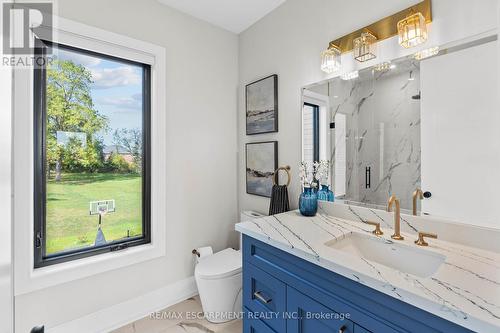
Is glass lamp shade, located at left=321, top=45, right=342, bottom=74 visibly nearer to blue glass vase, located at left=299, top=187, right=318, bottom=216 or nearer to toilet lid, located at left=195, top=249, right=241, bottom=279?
blue glass vase, located at left=299, top=187, right=318, bottom=216

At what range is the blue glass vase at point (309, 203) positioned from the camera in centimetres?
160

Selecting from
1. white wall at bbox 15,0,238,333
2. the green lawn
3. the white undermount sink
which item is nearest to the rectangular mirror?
the white undermount sink

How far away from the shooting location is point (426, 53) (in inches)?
47.3

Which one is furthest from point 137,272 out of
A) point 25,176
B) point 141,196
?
point 25,176

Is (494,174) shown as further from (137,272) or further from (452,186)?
(137,272)

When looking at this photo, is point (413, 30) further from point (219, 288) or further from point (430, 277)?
point (219, 288)

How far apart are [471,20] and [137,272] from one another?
8.34 feet

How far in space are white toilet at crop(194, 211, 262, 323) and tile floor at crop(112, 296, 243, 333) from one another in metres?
0.06

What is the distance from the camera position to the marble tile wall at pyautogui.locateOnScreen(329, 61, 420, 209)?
4.17ft

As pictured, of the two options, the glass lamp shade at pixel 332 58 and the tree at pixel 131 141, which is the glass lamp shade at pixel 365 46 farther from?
the tree at pixel 131 141

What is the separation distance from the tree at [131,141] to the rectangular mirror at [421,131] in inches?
58.1

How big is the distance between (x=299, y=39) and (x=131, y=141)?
1560 millimetres

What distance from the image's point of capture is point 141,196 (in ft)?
6.53

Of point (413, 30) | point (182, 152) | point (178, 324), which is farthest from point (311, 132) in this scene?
point (178, 324)
